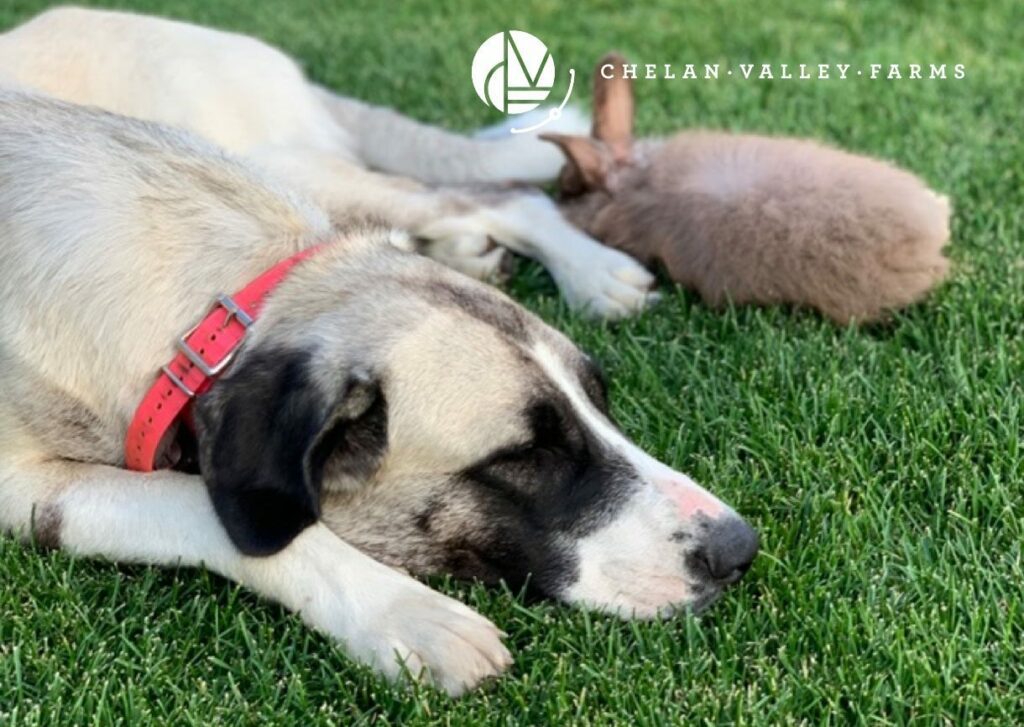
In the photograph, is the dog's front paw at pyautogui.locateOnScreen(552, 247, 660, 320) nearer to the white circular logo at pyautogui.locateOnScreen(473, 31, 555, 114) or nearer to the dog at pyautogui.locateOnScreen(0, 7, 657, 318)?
the dog at pyautogui.locateOnScreen(0, 7, 657, 318)

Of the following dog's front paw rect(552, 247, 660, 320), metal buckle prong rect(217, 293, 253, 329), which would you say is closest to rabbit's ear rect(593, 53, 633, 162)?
dog's front paw rect(552, 247, 660, 320)

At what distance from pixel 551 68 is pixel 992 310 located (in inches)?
113

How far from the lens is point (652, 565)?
2848 millimetres

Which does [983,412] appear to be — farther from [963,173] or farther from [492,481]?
[963,173]

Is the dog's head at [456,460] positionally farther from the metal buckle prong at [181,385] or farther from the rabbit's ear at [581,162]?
the rabbit's ear at [581,162]

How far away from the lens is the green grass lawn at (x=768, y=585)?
2.64 m

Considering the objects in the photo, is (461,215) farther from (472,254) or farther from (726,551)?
(726,551)

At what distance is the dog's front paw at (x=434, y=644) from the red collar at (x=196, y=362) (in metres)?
0.62

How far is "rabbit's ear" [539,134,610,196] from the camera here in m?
4.67

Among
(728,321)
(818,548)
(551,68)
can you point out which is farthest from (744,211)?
(551,68)

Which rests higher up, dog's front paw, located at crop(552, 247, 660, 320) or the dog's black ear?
the dog's black ear

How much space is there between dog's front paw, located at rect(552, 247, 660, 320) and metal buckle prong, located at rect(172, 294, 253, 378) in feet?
5.09

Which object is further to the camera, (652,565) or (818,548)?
(818,548)

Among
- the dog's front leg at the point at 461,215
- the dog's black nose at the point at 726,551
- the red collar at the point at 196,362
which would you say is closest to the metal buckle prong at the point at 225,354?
the red collar at the point at 196,362
